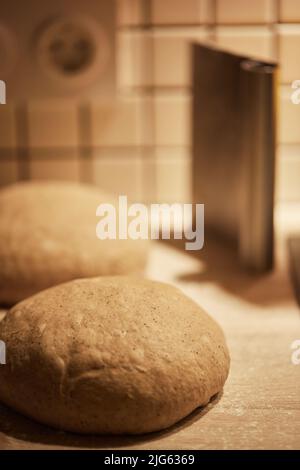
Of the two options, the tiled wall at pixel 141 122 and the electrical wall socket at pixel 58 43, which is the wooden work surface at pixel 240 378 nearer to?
the tiled wall at pixel 141 122

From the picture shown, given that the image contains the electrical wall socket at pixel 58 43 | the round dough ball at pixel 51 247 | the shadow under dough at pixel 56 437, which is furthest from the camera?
the electrical wall socket at pixel 58 43

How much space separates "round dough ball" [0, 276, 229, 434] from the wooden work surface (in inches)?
0.7

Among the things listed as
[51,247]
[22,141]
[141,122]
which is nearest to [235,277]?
[51,247]

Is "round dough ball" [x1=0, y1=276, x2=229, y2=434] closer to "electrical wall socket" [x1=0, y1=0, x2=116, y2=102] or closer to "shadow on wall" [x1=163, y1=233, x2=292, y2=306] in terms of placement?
"shadow on wall" [x1=163, y1=233, x2=292, y2=306]

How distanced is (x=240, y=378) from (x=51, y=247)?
440 millimetres

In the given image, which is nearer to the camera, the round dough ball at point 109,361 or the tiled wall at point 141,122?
the round dough ball at point 109,361

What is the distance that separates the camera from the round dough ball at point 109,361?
76 centimetres

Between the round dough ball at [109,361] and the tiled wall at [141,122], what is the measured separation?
855 millimetres

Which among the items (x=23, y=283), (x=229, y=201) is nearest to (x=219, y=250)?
(x=229, y=201)

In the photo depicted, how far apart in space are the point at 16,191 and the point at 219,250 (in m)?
0.43

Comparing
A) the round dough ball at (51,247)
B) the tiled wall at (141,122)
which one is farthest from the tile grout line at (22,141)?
the round dough ball at (51,247)

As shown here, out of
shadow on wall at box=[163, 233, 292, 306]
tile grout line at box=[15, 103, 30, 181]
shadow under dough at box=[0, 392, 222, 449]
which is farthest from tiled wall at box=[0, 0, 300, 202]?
shadow under dough at box=[0, 392, 222, 449]

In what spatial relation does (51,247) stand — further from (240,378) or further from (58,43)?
(58,43)

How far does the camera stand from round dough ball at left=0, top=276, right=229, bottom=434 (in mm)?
756
